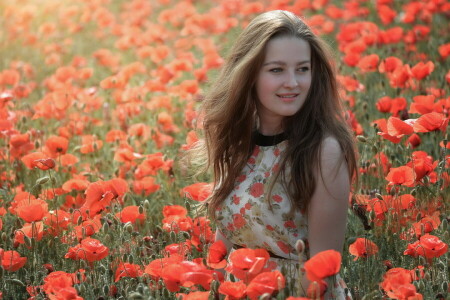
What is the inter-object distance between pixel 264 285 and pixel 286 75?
881mm

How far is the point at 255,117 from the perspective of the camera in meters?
3.07

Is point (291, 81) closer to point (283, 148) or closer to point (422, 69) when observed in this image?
point (283, 148)

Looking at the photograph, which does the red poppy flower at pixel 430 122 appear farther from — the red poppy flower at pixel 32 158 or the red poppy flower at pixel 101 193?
the red poppy flower at pixel 32 158

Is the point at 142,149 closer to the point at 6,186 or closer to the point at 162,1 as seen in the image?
the point at 6,186

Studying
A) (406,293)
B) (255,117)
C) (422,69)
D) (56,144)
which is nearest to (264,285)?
(406,293)

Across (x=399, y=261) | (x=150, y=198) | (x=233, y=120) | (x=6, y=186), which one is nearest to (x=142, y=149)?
(x=150, y=198)

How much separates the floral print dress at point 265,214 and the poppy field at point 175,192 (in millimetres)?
164

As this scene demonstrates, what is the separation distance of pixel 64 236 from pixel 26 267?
0.23 metres

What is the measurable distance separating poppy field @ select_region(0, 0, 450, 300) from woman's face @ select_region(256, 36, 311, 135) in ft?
1.85

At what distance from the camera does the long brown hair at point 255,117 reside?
270 centimetres

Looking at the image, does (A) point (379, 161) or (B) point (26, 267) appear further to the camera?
(A) point (379, 161)

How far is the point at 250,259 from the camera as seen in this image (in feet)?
7.71

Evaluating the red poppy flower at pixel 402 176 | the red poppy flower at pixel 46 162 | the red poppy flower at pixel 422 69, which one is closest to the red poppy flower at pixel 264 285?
the red poppy flower at pixel 402 176

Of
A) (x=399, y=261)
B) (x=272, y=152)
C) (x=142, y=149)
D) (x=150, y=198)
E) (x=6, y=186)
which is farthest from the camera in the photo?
(x=142, y=149)
